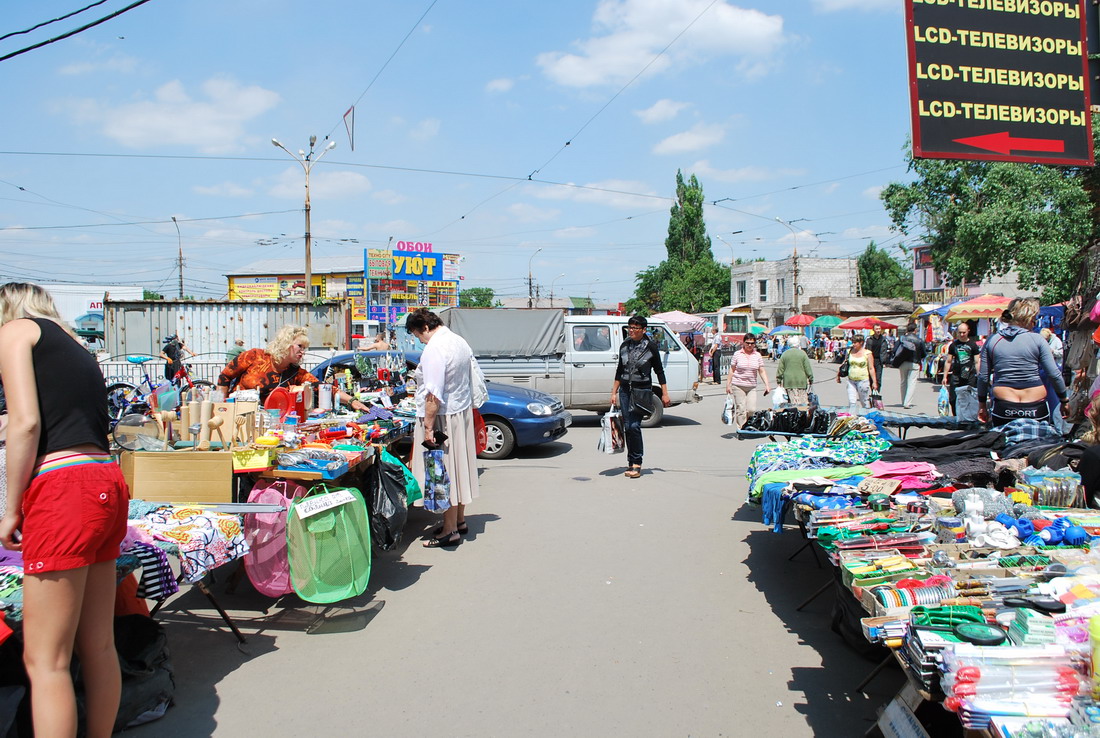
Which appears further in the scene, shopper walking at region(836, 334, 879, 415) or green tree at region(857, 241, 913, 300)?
green tree at region(857, 241, 913, 300)

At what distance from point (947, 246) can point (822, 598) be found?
23.6 m

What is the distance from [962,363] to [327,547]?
12233 mm

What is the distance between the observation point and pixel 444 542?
6.15 meters

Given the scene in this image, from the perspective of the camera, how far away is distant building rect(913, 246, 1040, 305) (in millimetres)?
36625

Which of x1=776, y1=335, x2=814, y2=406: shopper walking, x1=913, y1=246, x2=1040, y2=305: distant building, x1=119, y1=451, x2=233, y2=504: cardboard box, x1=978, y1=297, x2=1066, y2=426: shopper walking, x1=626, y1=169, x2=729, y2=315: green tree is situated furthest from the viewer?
x1=626, y1=169, x2=729, y2=315: green tree

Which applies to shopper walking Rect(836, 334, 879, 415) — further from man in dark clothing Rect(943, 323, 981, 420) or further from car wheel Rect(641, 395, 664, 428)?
car wheel Rect(641, 395, 664, 428)

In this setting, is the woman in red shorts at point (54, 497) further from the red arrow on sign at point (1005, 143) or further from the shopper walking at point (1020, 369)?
the shopper walking at point (1020, 369)

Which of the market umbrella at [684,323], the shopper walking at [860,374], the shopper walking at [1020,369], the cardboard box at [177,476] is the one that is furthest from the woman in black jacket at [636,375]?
the market umbrella at [684,323]

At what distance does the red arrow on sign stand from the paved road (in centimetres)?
394

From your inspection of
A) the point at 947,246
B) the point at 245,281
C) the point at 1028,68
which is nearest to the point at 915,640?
the point at 1028,68

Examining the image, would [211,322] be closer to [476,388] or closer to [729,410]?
[729,410]

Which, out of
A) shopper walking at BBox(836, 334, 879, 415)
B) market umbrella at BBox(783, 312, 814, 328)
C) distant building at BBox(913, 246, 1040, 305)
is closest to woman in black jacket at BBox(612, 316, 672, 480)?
shopper walking at BBox(836, 334, 879, 415)

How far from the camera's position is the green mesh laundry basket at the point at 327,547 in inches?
171

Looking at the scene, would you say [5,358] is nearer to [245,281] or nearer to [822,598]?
[822,598]
